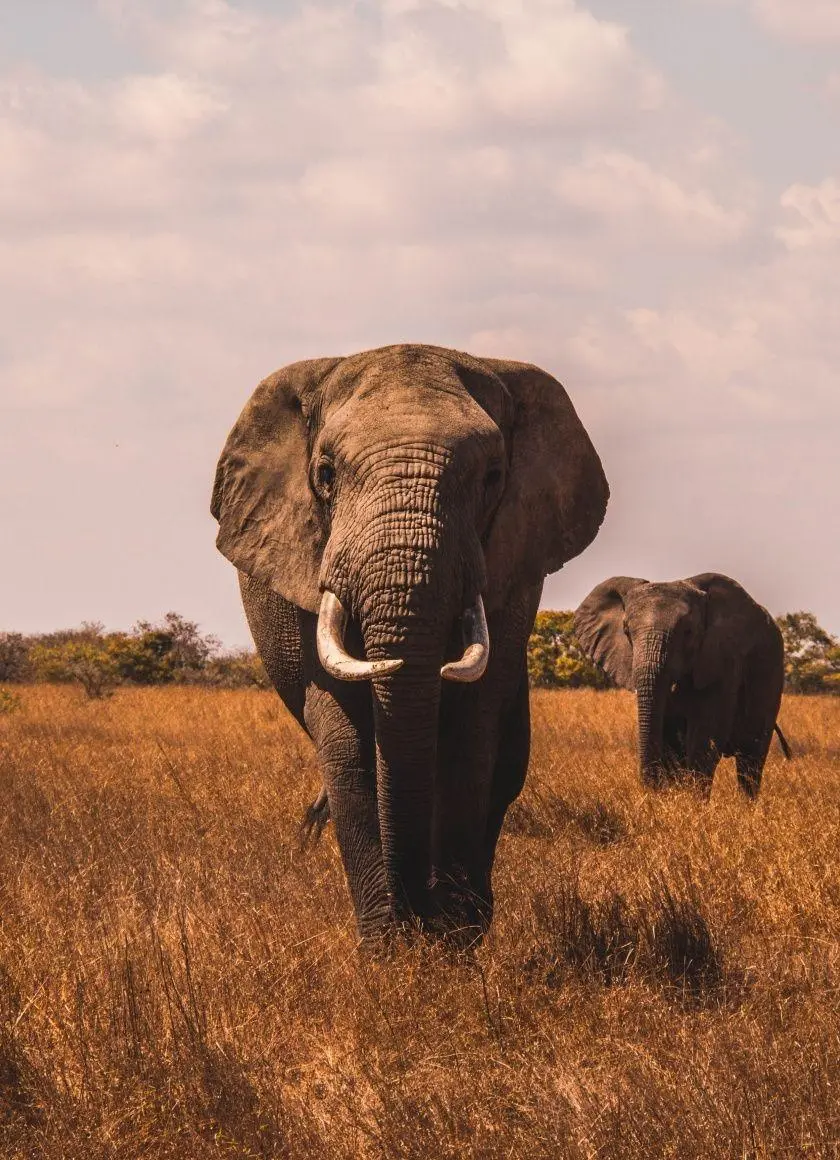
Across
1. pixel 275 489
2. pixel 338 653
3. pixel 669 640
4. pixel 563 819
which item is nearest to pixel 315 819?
pixel 563 819

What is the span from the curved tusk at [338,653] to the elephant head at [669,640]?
7.10 metres

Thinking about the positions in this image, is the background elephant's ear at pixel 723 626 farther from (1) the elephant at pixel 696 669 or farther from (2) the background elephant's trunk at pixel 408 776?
(2) the background elephant's trunk at pixel 408 776

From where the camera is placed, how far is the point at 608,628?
15078 millimetres

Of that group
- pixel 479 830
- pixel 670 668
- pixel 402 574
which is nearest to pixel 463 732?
pixel 479 830

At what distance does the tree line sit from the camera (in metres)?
27.7

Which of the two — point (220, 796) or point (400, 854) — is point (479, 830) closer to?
point (400, 854)

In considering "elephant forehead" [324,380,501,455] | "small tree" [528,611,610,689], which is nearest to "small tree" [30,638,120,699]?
"small tree" [528,611,610,689]

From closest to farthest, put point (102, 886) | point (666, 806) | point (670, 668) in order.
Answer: point (102, 886) < point (666, 806) < point (670, 668)

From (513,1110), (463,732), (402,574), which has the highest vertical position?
(402,574)

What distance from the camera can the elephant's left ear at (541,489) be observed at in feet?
19.9

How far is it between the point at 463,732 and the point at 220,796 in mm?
4476

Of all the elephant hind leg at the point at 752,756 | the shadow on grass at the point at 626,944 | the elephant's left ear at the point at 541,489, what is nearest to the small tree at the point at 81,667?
the elephant hind leg at the point at 752,756

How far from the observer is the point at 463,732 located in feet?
20.1

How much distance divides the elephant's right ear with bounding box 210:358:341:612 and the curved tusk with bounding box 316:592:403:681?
0.48m
